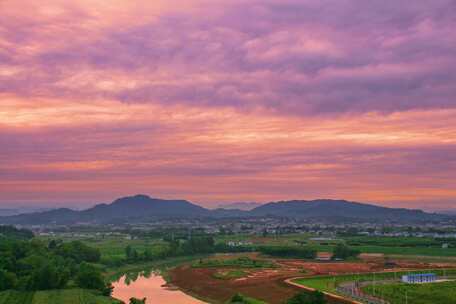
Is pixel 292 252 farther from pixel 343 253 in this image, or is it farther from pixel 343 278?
pixel 343 278

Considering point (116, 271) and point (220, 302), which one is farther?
point (116, 271)

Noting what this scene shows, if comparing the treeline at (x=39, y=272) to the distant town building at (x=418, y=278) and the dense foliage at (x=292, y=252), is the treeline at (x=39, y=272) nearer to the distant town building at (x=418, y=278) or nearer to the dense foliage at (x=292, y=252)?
the distant town building at (x=418, y=278)

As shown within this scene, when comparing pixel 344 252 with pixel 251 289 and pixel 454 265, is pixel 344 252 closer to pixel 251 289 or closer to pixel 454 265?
pixel 454 265

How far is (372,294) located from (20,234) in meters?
77.6

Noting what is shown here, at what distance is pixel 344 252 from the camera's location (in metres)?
72.1

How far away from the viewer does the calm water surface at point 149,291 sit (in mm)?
42625

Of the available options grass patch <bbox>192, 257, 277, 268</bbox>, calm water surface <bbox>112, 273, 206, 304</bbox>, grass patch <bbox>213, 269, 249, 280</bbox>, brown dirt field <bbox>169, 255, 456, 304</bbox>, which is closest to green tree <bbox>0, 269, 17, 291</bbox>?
calm water surface <bbox>112, 273, 206, 304</bbox>

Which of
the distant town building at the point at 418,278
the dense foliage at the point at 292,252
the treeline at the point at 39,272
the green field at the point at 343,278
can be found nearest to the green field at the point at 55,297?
the treeline at the point at 39,272

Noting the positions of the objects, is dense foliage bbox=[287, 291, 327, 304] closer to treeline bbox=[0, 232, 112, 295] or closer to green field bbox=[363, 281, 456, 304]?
green field bbox=[363, 281, 456, 304]

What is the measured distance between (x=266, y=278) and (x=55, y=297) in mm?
20102

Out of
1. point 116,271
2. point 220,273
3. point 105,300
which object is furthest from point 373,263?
point 105,300

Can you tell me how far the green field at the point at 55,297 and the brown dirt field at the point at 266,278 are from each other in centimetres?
956

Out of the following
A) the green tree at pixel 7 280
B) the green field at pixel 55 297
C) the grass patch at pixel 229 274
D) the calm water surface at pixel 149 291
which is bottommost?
the calm water surface at pixel 149 291

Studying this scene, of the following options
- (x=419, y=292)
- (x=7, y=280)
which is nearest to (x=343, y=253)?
(x=419, y=292)
